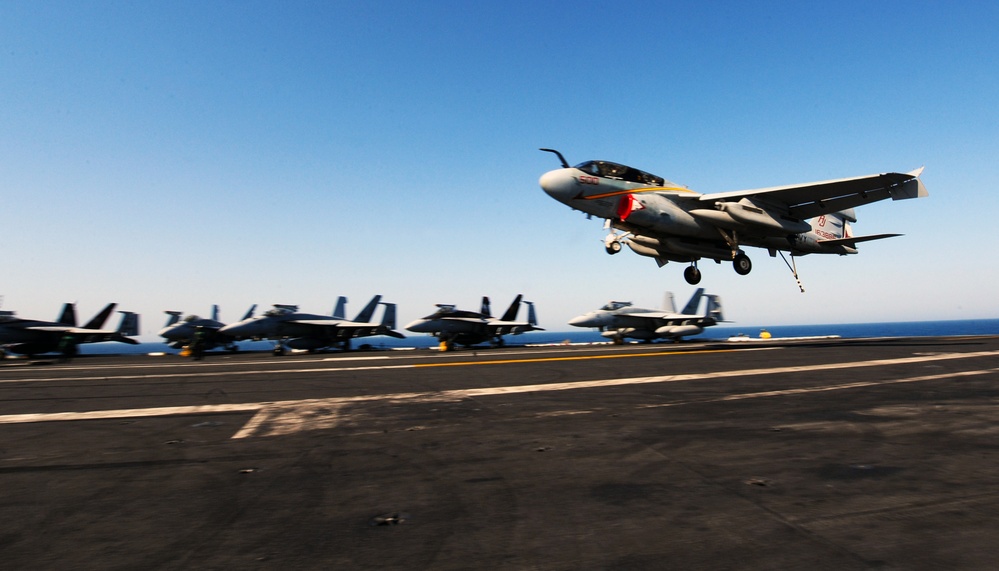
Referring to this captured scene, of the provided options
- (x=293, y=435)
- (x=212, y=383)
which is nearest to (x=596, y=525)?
(x=293, y=435)

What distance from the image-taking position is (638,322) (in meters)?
44.9

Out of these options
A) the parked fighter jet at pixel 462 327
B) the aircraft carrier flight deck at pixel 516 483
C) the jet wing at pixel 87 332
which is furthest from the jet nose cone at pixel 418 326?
the aircraft carrier flight deck at pixel 516 483

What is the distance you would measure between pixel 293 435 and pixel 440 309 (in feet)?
123

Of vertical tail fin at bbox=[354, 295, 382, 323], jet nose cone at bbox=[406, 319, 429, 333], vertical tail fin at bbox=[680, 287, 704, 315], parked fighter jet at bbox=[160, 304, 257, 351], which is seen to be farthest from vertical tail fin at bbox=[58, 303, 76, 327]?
vertical tail fin at bbox=[680, 287, 704, 315]

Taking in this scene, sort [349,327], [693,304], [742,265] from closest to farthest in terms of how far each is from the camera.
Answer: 1. [742,265]
2. [349,327]
3. [693,304]

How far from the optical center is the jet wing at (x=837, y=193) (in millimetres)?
21453

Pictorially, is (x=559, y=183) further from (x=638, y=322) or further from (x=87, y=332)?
(x=87, y=332)

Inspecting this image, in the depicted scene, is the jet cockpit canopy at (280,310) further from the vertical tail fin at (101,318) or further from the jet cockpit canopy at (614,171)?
the jet cockpit canopy at (614,171)

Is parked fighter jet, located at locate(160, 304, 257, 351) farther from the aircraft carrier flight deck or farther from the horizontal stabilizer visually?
the horizontal stabilizer

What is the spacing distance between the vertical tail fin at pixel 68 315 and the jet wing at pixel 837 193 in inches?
2074

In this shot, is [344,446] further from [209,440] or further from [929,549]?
[929,549]

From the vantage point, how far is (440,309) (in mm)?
43469

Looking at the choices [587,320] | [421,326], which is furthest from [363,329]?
[587,320]

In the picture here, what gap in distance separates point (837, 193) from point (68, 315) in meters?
58.9
